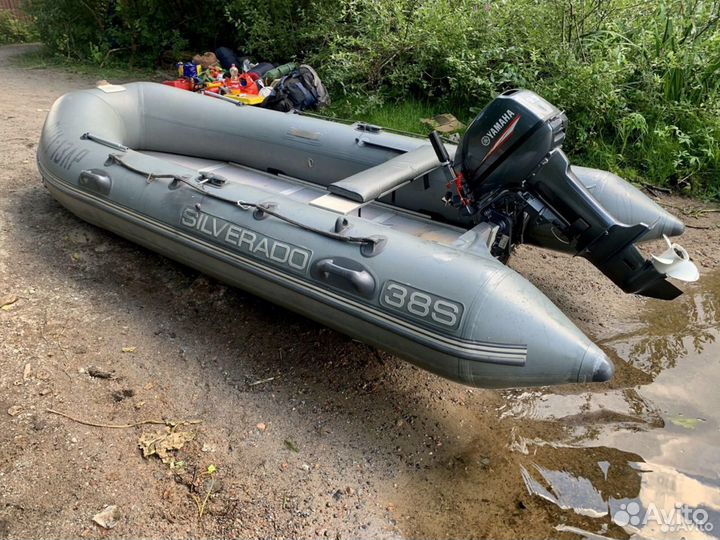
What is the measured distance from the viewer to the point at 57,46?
762cm

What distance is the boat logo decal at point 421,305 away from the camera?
2.07m

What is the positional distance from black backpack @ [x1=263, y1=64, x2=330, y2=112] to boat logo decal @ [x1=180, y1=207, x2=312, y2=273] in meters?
2.74

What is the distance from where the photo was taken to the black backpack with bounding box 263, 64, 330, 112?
5219 millimetres

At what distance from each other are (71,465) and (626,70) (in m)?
4.46

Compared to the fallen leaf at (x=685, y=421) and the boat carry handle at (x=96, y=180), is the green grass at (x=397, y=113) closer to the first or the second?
the boat carry handle at (x=96, y=180)

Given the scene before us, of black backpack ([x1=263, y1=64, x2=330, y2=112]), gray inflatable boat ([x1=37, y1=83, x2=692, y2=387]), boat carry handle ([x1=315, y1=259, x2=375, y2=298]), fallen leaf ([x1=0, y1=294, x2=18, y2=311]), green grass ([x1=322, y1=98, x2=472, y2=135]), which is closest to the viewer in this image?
gray inflatable boat ([x1=37, y1=83, x2=692, y2=387])

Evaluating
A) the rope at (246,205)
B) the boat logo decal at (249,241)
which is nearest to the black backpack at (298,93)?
the rope at (246,205)

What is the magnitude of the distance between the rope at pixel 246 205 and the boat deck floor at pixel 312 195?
14.8 inches

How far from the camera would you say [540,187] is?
245 centimetres

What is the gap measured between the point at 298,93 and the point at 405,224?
2643mm

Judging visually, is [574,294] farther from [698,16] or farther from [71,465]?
[698,16]

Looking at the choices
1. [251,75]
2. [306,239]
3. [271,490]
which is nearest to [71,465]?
[271,490]

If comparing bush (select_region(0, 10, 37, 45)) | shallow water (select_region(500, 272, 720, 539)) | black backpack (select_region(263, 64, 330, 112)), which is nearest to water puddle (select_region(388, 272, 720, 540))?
shallow water (select_region(500, 272, 720, 539))

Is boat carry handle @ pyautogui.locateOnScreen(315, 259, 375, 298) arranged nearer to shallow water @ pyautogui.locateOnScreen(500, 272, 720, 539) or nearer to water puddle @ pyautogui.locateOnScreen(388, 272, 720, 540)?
water puddle @ pyautogui.locateOnScreen(388, 272, 720, 540)
